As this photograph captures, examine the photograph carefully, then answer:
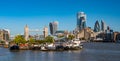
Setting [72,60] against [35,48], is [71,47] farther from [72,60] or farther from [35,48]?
[72,60]

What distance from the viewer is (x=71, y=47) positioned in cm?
10344

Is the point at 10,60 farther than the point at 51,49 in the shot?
No

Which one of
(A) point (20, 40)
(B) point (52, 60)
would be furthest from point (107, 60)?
(A) point (20, 40)

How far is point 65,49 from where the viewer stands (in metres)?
99.9

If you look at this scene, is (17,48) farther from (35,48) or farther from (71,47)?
(71,47)

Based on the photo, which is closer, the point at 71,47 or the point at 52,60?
the point at 52,60

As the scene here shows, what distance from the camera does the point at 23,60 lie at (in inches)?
2327

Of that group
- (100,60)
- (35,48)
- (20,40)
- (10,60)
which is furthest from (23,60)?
(20,40)

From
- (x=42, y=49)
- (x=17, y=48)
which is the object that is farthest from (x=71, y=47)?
(x=17, y=48)

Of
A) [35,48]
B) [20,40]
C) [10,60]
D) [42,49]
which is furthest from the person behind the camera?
[20,40]

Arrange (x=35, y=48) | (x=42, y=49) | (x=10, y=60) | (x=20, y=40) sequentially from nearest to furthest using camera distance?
(x=10, y=60) → (x=42, y=49) → (x=35, y=48) → (x=20, y=40)

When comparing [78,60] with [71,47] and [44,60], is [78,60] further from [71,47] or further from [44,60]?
[71,47]

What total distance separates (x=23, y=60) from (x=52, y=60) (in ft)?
16.8

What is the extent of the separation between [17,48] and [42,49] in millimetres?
11029
